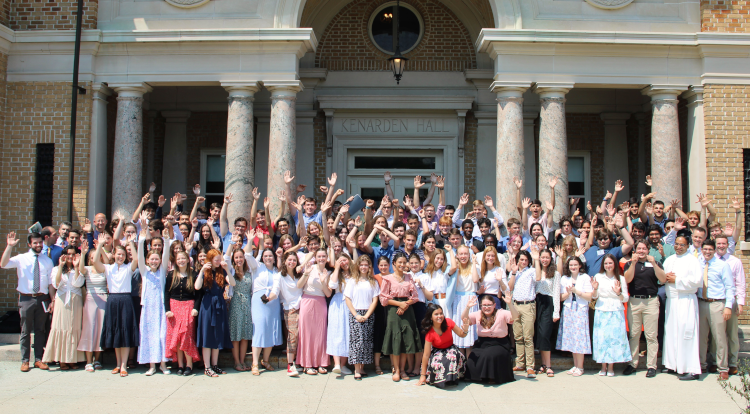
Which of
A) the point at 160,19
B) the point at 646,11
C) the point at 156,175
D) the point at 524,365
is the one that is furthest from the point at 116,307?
the point at 646,11

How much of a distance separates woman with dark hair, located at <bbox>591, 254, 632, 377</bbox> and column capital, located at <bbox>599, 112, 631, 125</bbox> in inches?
264

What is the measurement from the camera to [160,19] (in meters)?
11.3

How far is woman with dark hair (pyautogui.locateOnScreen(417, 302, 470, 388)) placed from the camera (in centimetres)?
716

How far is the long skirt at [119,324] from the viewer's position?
7641mm

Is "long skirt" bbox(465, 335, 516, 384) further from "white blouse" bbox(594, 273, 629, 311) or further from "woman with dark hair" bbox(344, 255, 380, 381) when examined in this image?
"white blouse" bbox(594, 273, 629, 311)

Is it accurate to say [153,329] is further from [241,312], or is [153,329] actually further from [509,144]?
[509,144]

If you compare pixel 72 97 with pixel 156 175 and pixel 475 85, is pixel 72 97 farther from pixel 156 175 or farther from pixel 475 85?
pixel 475 85

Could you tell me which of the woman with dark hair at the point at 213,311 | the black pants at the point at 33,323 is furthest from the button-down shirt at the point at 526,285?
the black pants at the point at 33,323

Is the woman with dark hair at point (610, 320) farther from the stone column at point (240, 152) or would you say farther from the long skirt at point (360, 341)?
the stone column at point (240, 152)

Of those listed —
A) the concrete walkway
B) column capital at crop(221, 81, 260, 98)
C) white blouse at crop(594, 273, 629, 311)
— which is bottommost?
the concrete walkway

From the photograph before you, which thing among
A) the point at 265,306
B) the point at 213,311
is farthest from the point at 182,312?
the point at 265,306

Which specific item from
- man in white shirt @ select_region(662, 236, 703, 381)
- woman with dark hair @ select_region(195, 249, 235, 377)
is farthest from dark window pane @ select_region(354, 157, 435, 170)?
man in white shirt @ select_region(662, 236, 703, 381)

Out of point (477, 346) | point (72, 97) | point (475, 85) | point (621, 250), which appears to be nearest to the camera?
point (477, 346)

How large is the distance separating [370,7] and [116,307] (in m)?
8.74
